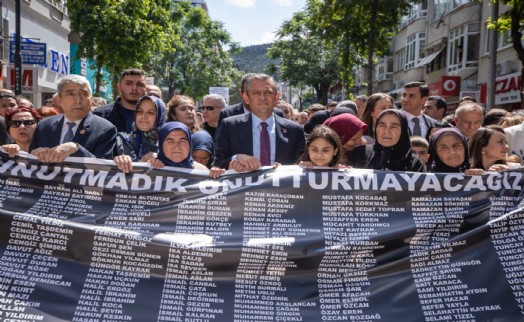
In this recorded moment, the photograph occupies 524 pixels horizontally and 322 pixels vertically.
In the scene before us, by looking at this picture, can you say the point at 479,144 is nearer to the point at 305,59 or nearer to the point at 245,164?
the point at 245,164

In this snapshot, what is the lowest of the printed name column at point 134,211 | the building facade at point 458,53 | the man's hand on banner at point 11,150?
the printed name column at point 134,211

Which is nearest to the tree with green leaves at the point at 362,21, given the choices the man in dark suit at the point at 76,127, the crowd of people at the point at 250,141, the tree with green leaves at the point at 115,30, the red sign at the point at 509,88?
the red sign at the point at 509,88

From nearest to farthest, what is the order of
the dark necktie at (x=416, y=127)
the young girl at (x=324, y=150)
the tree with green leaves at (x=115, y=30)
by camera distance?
the young girl at (x=324, y=150), the dark necktie at (x=416, y=127), the tree with green leaves at (x=115, y=30)

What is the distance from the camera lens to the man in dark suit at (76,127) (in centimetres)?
410

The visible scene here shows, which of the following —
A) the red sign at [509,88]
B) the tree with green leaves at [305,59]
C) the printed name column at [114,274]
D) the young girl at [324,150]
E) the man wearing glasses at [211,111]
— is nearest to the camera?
the printed name column at [114,274]

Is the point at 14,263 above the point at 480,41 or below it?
below

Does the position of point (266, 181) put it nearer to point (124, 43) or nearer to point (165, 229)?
point (165, 229)

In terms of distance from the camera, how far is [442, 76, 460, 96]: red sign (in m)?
24.4

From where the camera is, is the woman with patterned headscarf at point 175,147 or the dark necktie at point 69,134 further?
the dark necktie at point 69,134

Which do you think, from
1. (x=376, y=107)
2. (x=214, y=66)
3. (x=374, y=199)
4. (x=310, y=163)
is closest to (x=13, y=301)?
(x=310, y=163)

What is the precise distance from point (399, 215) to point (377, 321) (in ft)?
2.49

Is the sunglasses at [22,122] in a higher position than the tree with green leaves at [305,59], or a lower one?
lower

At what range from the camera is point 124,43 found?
17000 millimetres

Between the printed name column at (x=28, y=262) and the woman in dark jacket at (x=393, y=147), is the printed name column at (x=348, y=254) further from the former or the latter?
the printed name column at (x=28, y=262)
